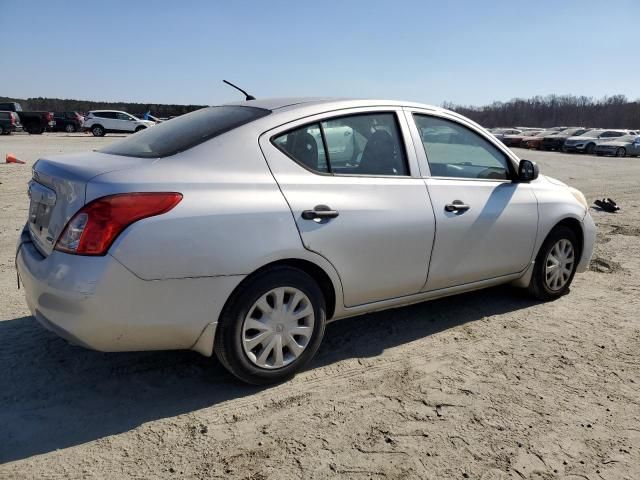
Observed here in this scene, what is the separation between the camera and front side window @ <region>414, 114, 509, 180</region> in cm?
397

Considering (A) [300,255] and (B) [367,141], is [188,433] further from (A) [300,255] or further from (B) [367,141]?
(B) [367,141]

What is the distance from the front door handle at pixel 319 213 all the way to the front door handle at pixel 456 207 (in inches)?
39.0

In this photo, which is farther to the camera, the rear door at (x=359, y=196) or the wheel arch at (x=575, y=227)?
the wheel arch at (x=575, y=227)

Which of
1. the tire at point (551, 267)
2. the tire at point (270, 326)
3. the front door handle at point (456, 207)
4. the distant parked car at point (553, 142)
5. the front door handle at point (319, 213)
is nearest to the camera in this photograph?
the tire at point (270, 326)

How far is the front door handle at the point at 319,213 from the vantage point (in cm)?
318

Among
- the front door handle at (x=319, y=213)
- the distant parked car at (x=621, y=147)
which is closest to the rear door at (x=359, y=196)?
the front door handle at (x=319, y=213)

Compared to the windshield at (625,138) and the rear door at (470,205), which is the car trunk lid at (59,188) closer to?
the rear door at (470,205)

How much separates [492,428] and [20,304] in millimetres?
3717

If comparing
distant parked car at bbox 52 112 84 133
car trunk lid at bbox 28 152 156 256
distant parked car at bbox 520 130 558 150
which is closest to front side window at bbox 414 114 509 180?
car trunk lid at bbox 28 152 156 256

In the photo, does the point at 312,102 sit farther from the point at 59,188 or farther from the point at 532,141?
the point at 532,141

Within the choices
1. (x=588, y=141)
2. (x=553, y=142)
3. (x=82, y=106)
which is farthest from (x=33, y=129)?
(x=588, y=141)

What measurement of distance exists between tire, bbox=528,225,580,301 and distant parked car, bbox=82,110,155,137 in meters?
34.5

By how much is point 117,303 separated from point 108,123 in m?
A: 36.7

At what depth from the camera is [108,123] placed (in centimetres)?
3609
